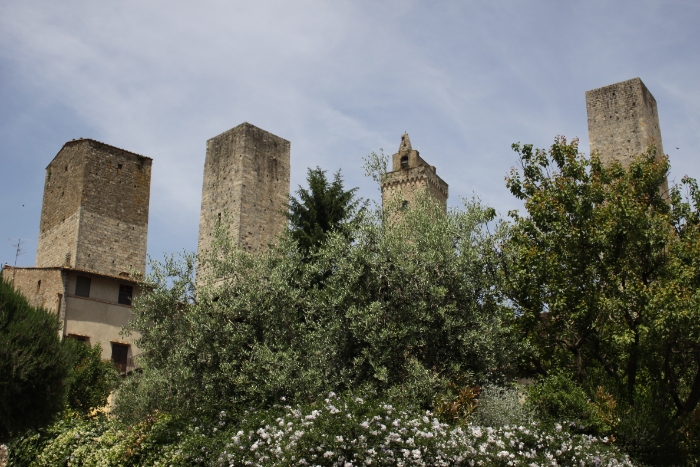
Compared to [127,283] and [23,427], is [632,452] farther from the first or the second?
[127,283]

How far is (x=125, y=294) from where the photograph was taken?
2973cm

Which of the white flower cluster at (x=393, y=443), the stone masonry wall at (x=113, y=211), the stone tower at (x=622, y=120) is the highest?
the stone tower at (x=622, y=120)

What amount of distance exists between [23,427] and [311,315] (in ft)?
20.5

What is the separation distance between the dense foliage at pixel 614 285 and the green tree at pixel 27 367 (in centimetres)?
965

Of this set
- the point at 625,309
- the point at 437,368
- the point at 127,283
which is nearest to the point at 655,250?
the point at 625,309

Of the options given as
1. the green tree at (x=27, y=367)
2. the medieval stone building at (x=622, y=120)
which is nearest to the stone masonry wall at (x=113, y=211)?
the green tree at (x=27, y=367)

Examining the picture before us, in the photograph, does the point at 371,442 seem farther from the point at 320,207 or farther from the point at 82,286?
the point at 82,286

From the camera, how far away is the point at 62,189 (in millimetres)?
34906

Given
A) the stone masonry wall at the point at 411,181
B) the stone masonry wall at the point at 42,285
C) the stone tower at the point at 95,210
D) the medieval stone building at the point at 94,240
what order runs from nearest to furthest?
the stone masonry wall at the point at 42,285 → the medieval stone building at the point at 94,240 → the stone tower at the point at 95,210 → the stone masonry wall at the point at 411,181

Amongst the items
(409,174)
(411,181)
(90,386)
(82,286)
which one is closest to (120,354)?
(82,286)

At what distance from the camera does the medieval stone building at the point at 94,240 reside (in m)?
28.1

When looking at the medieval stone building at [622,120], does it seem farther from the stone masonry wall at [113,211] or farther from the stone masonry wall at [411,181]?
the stone masonry wall at [113,211]

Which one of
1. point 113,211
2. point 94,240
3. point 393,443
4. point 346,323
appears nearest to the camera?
point 393,443

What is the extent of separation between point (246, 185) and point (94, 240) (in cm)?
791
